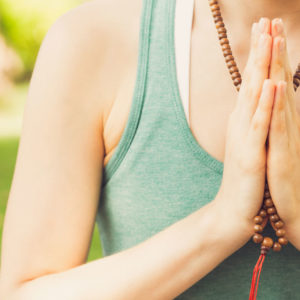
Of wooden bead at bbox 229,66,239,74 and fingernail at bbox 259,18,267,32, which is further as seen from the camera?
wooden bead at bbox 229,66,239,74

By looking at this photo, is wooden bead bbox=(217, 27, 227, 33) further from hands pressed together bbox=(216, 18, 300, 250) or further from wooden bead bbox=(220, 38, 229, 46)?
hands pressed together bbox=(216, 18, 300, 250)

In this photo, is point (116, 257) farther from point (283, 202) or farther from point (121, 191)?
point (283, 202)

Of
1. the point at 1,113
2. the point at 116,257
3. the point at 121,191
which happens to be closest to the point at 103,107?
the point at 121,191

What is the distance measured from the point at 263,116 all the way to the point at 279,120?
0.03 m

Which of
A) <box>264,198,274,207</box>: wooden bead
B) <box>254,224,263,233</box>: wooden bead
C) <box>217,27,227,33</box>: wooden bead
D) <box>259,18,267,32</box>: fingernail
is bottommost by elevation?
<box>254,224,263,233</box>: wooden bead

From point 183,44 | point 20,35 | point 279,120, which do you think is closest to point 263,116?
point 279,120

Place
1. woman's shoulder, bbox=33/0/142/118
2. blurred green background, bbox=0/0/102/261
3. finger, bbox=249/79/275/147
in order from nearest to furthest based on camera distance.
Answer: finger, bbox=249/79/275/147 < woman's shoulder, bbox=33/0/142/118 < blurred green background, bbox=0/0/102/261

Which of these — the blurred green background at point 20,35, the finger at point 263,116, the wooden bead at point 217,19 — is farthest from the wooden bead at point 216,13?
the blurred green background at point 20,35

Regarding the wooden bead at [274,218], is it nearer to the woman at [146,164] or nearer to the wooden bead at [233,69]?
the woman at [146,164]

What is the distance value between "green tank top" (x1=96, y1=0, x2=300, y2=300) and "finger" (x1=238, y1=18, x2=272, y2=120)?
0.15 meters

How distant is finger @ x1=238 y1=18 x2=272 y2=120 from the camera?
86 centimetres

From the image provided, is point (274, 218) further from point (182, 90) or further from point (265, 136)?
point (182, 90)

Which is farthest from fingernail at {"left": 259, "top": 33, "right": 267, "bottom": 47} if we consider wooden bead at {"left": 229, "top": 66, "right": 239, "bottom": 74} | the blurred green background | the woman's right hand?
the blurred green background

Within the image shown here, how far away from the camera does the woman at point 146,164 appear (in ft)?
2.99
